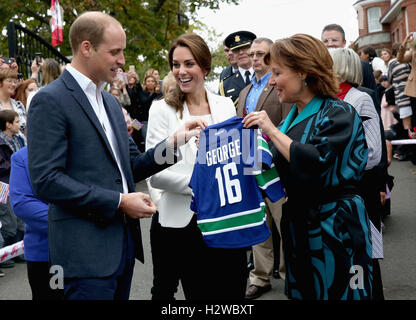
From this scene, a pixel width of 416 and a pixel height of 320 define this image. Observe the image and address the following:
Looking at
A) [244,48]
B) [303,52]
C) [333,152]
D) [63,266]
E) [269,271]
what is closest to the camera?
[63,266]

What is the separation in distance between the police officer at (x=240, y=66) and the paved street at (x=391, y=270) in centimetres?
250

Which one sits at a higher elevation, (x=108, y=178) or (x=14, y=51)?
(x=14, y=51)

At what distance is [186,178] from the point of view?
334 cm

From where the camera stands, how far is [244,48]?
259 inches

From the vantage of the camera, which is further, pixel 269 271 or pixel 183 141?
pixel 269 271

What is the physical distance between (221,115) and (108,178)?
4.18 ft

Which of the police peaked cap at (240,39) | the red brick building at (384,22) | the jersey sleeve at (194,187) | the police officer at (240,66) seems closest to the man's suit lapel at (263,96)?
the police officer at (240,66)

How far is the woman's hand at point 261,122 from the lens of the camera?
9.37ft

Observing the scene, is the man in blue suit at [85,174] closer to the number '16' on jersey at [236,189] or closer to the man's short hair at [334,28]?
the number '16' on jersey at [236,189]

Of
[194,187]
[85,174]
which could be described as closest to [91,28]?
[85,174]

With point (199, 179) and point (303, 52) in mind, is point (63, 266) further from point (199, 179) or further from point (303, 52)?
point (303, 52)

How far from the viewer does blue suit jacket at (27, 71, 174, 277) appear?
2.34 metres
